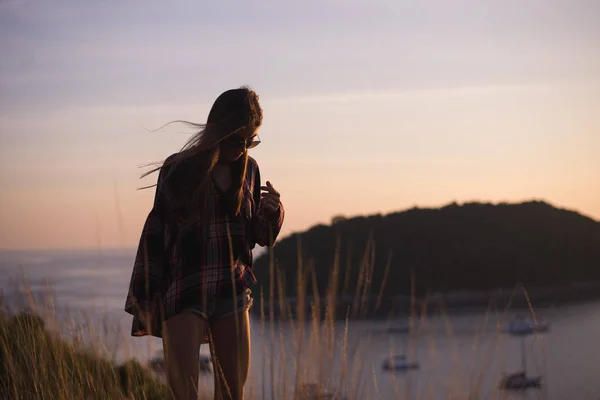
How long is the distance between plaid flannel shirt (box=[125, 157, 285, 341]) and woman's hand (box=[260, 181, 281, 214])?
0.10 m

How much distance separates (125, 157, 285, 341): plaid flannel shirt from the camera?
80.1 inches

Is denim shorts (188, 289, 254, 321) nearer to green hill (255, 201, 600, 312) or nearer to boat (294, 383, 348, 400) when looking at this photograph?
boat (294, 383, 348, 400)

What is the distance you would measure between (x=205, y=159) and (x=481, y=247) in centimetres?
5132

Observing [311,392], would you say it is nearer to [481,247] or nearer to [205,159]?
[205,159]

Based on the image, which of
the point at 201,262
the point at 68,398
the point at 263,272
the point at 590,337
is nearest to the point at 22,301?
the point at 68,398

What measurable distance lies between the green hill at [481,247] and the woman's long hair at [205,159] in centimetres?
4272

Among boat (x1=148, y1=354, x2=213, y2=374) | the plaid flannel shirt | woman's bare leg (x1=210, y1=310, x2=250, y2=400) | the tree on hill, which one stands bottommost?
the tree on hill

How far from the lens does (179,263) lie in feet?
6.79

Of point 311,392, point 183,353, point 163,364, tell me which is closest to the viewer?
point 183,353

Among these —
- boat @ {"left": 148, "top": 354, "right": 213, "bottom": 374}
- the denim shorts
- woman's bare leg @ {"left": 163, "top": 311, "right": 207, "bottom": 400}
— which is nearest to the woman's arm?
the denim shorts

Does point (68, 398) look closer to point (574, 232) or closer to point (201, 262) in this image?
point (201, 262)

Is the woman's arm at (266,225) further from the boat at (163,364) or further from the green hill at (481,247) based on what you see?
the green hill at (481,247)

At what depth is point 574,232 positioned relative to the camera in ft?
170

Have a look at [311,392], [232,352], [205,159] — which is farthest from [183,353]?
[205,159]
